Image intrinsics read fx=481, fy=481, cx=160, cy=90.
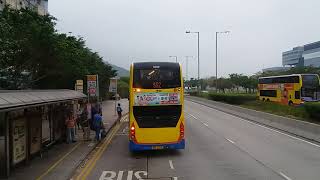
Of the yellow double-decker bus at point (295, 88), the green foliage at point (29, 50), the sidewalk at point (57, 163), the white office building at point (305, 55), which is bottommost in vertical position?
the sidewalk at point (57, 163)

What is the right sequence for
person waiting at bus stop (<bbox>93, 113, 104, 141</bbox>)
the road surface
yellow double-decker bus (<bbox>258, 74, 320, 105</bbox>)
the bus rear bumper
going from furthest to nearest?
yellow double-decker bus (<bbox>258, 74, 320, 105</bbox>) < person waiting at bus stop (<bbox>93, 113, 104, 141</bbox>) < the bus rear bumper < the road surface

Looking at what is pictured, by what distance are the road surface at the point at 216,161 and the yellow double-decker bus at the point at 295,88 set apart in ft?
72.2

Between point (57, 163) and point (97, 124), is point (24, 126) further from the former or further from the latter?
point (97, 124)

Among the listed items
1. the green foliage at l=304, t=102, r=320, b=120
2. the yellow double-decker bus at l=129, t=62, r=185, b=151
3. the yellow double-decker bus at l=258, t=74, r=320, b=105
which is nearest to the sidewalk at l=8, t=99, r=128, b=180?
the yellow double-decker bus at l=129, t=62, r=185, b=151

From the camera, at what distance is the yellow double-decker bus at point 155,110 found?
60.1ft

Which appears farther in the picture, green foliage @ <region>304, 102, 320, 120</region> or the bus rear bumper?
green foliage @ <region>304, 102, 320, 120</region>

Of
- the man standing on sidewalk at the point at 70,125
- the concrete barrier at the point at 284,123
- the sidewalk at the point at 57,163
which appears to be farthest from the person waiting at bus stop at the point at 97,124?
the concrete barrier at the point at 284,123

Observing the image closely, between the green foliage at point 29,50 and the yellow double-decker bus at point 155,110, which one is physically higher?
the green foliage at point 29,50

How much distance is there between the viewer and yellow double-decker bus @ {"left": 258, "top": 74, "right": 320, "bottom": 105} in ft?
148

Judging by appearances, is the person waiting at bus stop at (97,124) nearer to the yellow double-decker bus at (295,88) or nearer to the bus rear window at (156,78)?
the bus rear window at (156,78)

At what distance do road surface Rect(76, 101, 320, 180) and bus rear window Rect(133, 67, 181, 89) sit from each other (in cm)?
273

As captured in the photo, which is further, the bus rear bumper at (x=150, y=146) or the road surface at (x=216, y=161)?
the bus rear bumper at (x=150, y=146)

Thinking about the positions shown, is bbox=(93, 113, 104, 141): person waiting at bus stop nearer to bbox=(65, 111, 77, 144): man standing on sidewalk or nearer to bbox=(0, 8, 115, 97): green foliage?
bbox=(65, 111, 77, 144): man standing on sidewalk

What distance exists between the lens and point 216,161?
16.4m
